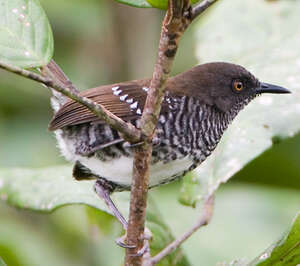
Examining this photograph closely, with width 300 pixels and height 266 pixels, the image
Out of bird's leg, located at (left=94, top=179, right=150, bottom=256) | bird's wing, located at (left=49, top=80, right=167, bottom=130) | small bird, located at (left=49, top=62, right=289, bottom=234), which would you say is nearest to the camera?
bird's leg, located at (left=94, top=179, right=150, bottom=256)

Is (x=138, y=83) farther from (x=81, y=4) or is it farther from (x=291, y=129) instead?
(x=81, y=4)

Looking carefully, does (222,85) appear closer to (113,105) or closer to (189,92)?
(189,92)

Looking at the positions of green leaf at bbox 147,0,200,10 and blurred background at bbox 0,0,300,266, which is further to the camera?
blurred background at bbox 0,0,300,266

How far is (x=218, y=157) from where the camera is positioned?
334 cm

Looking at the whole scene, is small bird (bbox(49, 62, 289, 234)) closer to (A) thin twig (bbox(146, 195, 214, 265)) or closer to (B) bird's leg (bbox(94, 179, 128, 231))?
(B) bird's leg (bbox(94, 179, 128, 231))

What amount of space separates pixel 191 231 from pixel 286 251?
462 millimetres

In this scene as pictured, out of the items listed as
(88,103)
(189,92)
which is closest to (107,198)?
(189,92)

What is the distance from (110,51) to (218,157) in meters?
3.19

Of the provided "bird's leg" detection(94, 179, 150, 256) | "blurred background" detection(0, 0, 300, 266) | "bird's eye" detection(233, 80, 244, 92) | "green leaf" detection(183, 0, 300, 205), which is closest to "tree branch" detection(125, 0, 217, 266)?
→ "bird's leg" detection(94, 179, 150, 256)

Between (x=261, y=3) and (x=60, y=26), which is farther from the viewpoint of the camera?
(x=60, y=26)

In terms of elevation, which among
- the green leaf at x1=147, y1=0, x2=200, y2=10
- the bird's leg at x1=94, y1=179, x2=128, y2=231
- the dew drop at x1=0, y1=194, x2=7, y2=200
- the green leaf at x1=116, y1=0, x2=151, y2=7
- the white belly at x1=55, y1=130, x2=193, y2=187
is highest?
the green leaf at x1=147, y1=0, x2=200, y2=10

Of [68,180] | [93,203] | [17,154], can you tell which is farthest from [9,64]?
[17,154]

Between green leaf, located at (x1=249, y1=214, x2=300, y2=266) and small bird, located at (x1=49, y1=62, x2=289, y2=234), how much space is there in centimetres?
100

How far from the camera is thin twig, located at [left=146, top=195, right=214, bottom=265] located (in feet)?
8.06
